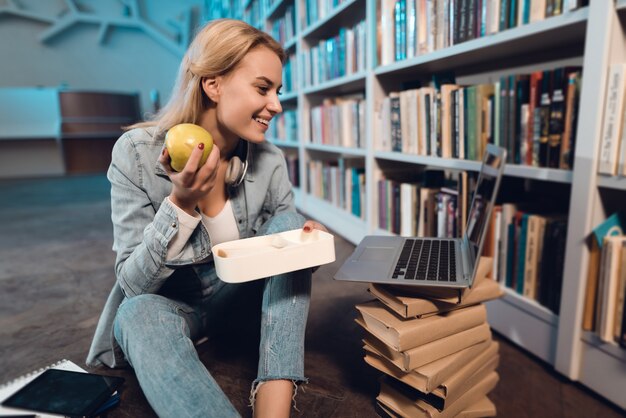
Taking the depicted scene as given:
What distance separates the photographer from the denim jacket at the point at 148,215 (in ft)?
2.55

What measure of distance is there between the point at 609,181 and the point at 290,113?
2.38 metres

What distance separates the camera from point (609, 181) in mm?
858

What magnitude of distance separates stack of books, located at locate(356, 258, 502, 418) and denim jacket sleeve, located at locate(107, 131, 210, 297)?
41 cm

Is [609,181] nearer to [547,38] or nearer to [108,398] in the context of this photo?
[547,38]

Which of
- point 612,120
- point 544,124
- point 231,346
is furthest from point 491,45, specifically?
point 231,346

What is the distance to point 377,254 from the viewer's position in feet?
3.06

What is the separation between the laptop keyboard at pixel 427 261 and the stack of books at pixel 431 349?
4 centimetres

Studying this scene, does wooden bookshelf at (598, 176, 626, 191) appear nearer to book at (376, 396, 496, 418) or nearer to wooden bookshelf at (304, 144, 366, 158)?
book at (376, 396, 496, 418)

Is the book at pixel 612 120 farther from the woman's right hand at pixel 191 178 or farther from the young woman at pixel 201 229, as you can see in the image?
the woman's right hand at pixel 191 178

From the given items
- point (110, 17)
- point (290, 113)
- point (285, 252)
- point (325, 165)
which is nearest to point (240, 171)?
point (285, 252)

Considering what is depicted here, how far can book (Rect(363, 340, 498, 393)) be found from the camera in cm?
75

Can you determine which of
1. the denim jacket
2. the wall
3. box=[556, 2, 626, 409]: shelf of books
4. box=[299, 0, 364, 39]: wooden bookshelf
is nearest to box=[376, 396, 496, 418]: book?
box=[556, 2, 626, 409]: shelf of books

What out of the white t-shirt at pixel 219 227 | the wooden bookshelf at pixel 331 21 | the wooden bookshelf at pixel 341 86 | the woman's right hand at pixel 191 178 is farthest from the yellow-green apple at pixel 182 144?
the wooden bookshelf at pixel 331 21

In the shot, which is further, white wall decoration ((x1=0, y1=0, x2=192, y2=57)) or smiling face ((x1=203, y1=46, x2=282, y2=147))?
white wall decoration ((x1=0, y1=0, x2=192, y2=57))
